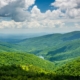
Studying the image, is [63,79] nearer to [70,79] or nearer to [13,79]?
[70,79]

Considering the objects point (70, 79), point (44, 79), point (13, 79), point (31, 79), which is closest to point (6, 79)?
point (13, 79)

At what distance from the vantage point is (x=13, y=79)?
131000 millimetres

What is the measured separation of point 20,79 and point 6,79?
38.8 ft

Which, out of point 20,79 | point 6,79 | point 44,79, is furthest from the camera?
point 44,79

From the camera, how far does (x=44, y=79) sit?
145875 millimetres

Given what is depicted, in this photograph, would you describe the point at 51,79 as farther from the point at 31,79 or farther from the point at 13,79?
the point at 13,79

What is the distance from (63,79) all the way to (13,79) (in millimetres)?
30859

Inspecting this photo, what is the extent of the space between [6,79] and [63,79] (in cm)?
3593

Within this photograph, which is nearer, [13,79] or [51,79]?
[13,79]

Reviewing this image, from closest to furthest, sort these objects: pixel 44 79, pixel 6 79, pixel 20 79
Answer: pixel 6 79
pixel 20 79
pixel 44 79

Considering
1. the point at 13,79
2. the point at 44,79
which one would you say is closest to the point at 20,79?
the point at 13,79

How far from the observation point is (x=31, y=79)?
452 feet

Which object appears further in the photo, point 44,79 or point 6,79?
point 44,79

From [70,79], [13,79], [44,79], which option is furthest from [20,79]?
[70,79]
